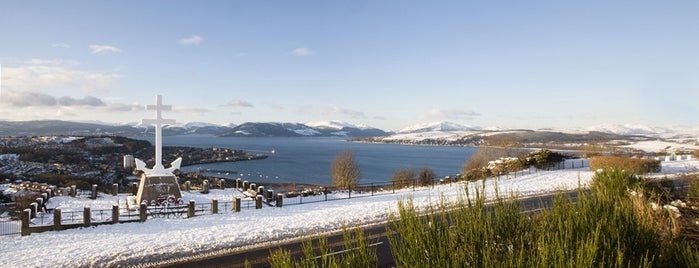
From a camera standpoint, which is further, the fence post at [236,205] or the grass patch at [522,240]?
the fence post at [236,205]

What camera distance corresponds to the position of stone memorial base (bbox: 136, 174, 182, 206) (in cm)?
2317

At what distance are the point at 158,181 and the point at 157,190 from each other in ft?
1.86

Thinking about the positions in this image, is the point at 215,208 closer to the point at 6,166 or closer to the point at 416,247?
the point at 416,247

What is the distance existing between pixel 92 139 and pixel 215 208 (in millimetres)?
119748

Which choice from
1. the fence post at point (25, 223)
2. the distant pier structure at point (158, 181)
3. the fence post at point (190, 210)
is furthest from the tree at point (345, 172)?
the fence post at point (25, 223)

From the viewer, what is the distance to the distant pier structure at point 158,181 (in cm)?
2327

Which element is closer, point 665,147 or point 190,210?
point 190,210

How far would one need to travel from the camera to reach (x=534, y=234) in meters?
4.90

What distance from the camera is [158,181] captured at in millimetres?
23906

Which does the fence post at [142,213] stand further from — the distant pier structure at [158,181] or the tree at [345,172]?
the tree at [345,172]

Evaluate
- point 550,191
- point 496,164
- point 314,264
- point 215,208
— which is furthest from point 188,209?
point 496,164

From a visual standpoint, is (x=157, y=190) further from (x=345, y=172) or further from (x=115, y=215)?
(x=345, y=172)

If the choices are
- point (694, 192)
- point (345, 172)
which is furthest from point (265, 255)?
point (345, 172)

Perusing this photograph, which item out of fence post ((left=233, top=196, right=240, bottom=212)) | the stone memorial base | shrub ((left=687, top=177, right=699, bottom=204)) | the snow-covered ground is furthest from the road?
the stone memorial base
